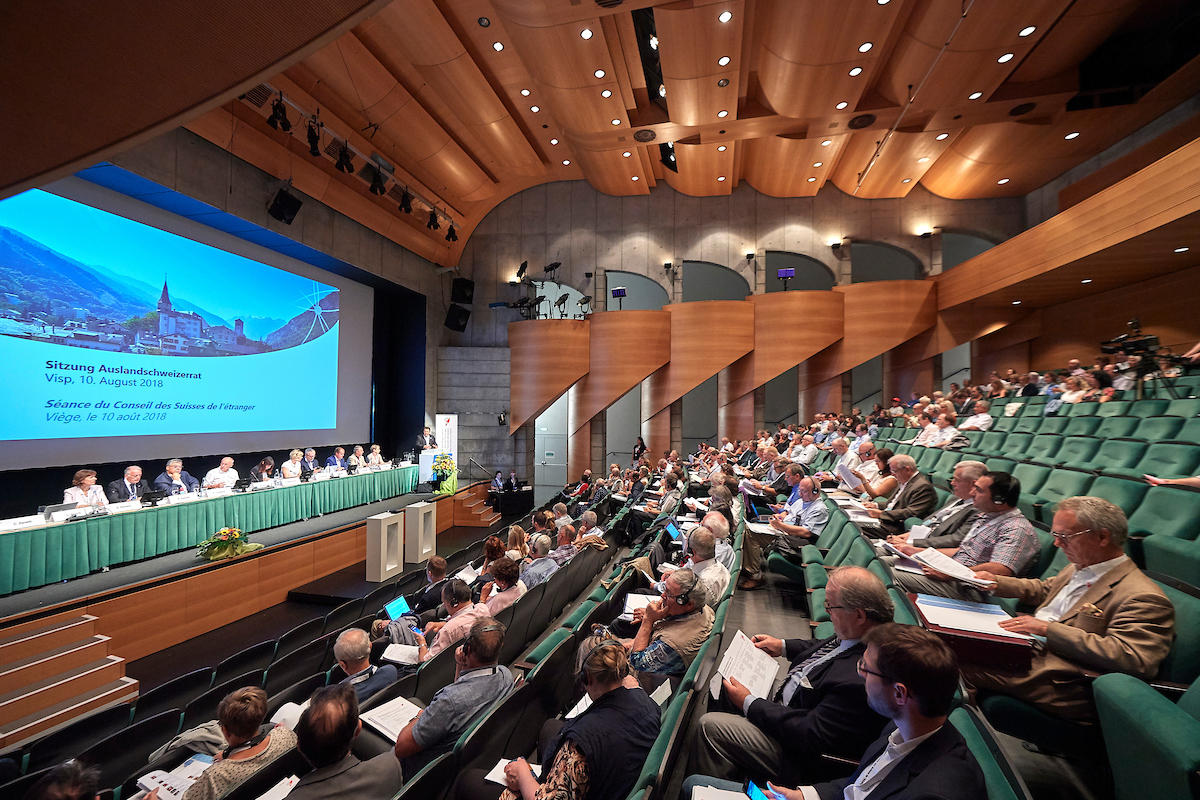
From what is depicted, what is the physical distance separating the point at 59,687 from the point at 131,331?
4.33 metres

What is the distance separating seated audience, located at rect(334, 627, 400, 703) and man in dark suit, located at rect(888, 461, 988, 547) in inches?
103

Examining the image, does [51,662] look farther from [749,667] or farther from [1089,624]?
[1089,624]

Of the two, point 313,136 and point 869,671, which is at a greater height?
point 313,136

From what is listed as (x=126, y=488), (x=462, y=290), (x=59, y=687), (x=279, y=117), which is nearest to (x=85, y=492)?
(x=126, y=488)

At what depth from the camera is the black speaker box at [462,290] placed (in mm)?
13358

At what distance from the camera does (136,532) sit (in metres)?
5.20

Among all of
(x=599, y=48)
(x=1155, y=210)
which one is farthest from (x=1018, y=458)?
(x=599, y=48)

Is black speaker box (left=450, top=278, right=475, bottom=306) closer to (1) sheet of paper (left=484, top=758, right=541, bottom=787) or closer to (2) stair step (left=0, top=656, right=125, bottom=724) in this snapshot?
(2) stair step (left=0, top=656, right=125, bottom=724)

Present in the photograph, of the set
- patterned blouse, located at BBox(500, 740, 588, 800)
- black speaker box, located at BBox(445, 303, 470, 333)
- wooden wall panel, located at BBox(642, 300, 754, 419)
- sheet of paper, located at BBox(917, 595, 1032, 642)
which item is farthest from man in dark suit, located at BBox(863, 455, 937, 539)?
black speaker box, located at BBox(445, 303, 470, 333)

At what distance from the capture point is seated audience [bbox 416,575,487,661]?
2.85m

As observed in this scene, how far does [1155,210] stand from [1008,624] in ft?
24.7

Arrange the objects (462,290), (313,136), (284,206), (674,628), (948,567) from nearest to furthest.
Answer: (948,567), (674,628), (313,136), (284,206), (462,290)

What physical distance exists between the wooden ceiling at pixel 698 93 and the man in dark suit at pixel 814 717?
6.88 metres

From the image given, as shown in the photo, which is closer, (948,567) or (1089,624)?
(1089,624)
